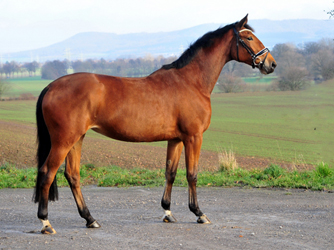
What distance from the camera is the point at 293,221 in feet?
17.4

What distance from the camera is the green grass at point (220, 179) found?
779 cm

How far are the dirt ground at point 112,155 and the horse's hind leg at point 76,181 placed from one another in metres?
8.10

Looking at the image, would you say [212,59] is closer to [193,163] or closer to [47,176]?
[193,163]

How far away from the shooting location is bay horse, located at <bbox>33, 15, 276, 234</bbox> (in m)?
4.67

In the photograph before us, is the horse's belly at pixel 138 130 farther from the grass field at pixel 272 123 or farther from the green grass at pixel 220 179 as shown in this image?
the grass field at pixel 272 123

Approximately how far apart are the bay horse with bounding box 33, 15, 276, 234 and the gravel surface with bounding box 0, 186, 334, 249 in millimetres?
347

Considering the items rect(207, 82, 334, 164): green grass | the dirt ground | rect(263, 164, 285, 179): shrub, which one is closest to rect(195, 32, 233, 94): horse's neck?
rect(263, 164, 285, 179): shrub

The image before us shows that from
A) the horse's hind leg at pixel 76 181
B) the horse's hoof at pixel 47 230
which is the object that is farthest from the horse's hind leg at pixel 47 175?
the horse's hind leg at pixel 76 181

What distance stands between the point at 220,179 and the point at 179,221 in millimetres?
2933

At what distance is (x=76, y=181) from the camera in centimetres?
507

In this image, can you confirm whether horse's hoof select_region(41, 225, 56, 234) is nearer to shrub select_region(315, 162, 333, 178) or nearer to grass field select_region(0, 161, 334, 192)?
grass field select_region(0, 161, 334, 192)

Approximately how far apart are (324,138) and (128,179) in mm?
18624

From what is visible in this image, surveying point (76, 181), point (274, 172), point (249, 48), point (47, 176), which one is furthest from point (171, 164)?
point (274, 172)

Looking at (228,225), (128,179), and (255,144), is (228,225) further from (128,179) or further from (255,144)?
(255,144)
